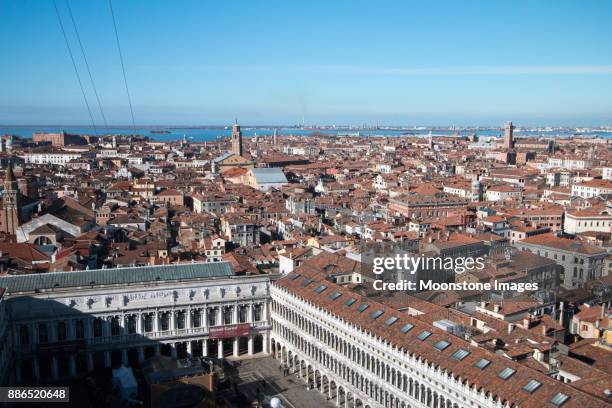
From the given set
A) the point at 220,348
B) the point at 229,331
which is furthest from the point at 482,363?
the point at 220,348

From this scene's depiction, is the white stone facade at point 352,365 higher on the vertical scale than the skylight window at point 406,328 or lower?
lower

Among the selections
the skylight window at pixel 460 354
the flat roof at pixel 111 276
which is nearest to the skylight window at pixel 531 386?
the skylight window at pixel 460 354

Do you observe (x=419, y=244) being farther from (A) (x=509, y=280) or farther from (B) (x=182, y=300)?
(B) (x=182, y=300)

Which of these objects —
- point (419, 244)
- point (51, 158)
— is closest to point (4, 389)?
point (419, 244)

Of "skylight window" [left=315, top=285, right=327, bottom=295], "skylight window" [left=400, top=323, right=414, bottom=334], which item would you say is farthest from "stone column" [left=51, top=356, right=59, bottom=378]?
"skylight window" [left=400, top=323, right=414, bottom=334]

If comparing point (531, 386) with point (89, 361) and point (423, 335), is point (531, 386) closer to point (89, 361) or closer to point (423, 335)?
point (423, 335)

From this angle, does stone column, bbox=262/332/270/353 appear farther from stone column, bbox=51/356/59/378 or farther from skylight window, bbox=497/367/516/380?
skylight window, bbox=497/367/516/380

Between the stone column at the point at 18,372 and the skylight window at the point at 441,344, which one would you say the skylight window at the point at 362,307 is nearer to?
the skylight window at the point at 441,344
